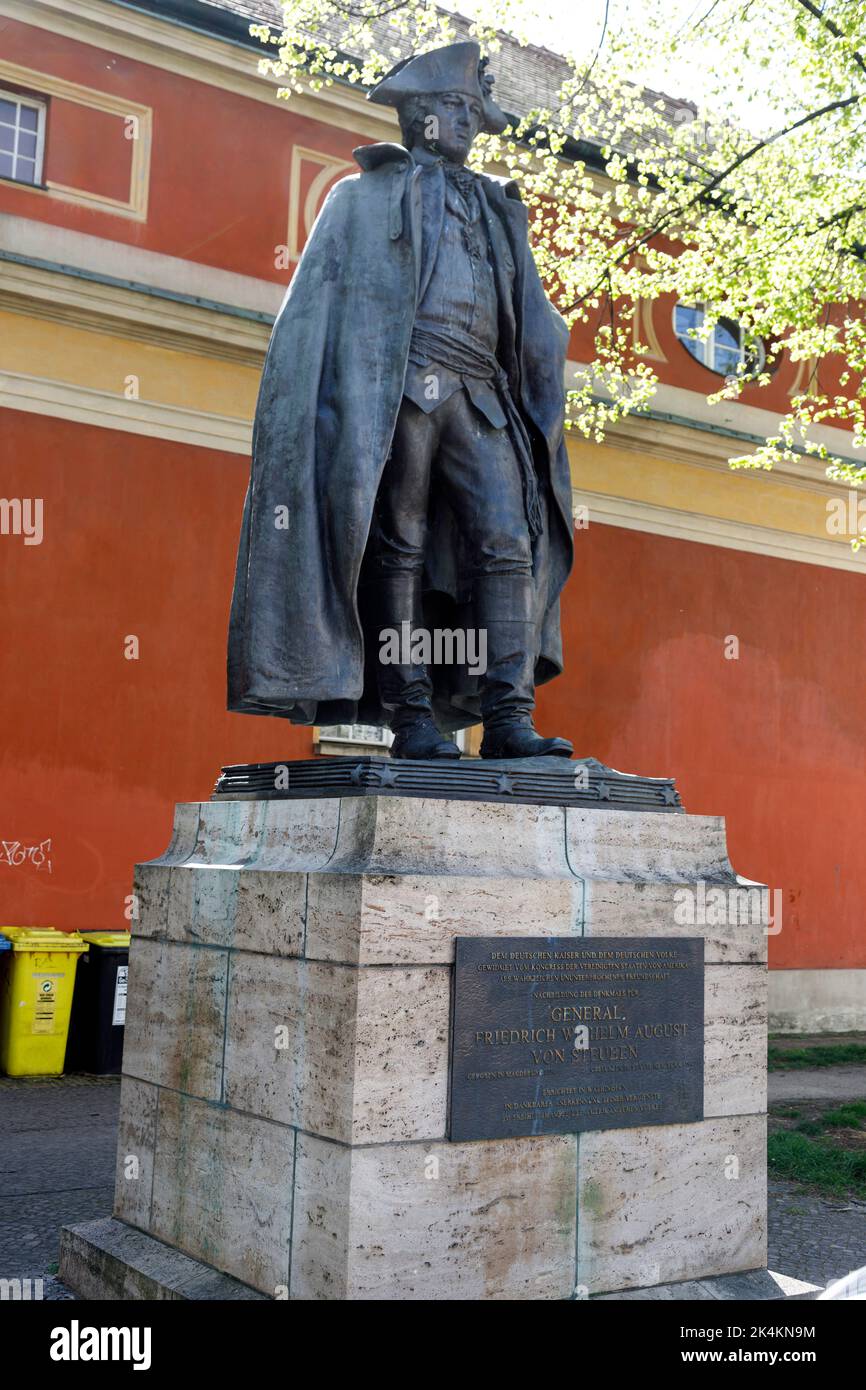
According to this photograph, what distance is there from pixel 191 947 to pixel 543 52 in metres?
14.2

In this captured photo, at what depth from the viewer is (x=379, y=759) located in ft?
13.0

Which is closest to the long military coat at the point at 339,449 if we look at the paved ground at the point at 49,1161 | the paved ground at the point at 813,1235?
the paved ground at the point at 49,1161

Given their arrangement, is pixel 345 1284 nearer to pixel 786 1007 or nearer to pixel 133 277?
pixel 133 277

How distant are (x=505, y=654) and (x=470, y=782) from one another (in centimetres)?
73

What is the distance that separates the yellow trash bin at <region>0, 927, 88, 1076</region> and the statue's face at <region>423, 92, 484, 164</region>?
6.33 metres

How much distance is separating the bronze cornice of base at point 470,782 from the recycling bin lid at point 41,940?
531 centimetres

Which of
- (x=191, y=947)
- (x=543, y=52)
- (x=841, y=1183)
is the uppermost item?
(x=543, y=52)

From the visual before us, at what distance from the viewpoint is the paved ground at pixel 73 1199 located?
496 centimetres

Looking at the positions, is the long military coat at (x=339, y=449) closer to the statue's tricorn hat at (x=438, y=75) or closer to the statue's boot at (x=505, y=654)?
the statue's boot at (x=505, y=654)

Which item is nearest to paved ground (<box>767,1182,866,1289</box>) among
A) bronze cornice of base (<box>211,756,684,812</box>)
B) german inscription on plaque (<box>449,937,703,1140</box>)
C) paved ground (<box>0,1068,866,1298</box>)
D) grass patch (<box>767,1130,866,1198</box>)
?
paved ground (<box>0,1068,866,1298</box>)

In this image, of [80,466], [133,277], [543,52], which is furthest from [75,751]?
[543,52]

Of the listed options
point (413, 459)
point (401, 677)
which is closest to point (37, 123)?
point (413, 459)

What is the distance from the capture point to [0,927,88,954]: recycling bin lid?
9281mm

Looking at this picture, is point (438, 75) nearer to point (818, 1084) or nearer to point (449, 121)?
point (449, 121)
